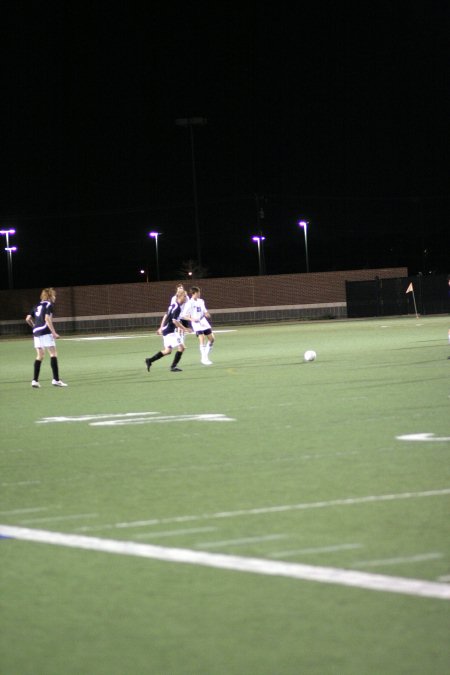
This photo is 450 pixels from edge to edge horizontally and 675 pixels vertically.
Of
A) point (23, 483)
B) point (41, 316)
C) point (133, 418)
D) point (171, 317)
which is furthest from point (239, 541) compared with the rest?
point (171, 317)

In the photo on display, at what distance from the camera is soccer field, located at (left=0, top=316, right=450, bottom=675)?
5.15 metres

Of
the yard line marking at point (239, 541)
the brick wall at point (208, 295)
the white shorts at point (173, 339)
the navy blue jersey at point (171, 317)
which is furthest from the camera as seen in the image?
the brick wall at point (208, 295)

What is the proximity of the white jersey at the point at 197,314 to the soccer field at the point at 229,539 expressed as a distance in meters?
11.8

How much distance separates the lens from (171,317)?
25984 millimetres

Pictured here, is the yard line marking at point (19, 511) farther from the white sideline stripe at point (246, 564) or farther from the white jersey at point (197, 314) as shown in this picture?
the white jersey at point (197, 314)

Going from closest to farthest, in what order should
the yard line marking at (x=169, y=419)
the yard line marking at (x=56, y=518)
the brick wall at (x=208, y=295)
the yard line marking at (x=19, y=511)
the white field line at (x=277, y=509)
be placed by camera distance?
the white field line at (x=277, y=509) → the yard line marking at (x=56, y=518) → the yard line marking at (x=19, y=511) → the yard line marking at (x=169, y=419) → the brick wall at (x=208, y=295)

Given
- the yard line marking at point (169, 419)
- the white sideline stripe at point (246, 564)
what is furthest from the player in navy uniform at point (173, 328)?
the white sideline stripe at point (246, 564)

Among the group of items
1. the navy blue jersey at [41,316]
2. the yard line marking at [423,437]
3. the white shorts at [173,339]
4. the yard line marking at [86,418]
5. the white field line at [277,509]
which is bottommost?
the yard line marking at [86,418]

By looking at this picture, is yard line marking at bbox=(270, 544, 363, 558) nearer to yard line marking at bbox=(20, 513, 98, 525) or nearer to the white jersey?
yard line marking at bbox=(20, 513, 98, 525)

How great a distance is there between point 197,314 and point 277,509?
20644 mm

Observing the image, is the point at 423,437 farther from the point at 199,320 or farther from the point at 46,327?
the point at 199,320

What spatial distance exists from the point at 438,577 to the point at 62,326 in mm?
65002

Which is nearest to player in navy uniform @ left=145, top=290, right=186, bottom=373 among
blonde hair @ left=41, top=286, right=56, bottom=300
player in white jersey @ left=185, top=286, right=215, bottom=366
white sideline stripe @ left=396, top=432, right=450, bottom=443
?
player in white jersey @ left=185, top=286, right=215, bottom=366

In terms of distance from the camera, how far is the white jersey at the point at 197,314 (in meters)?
28.9
